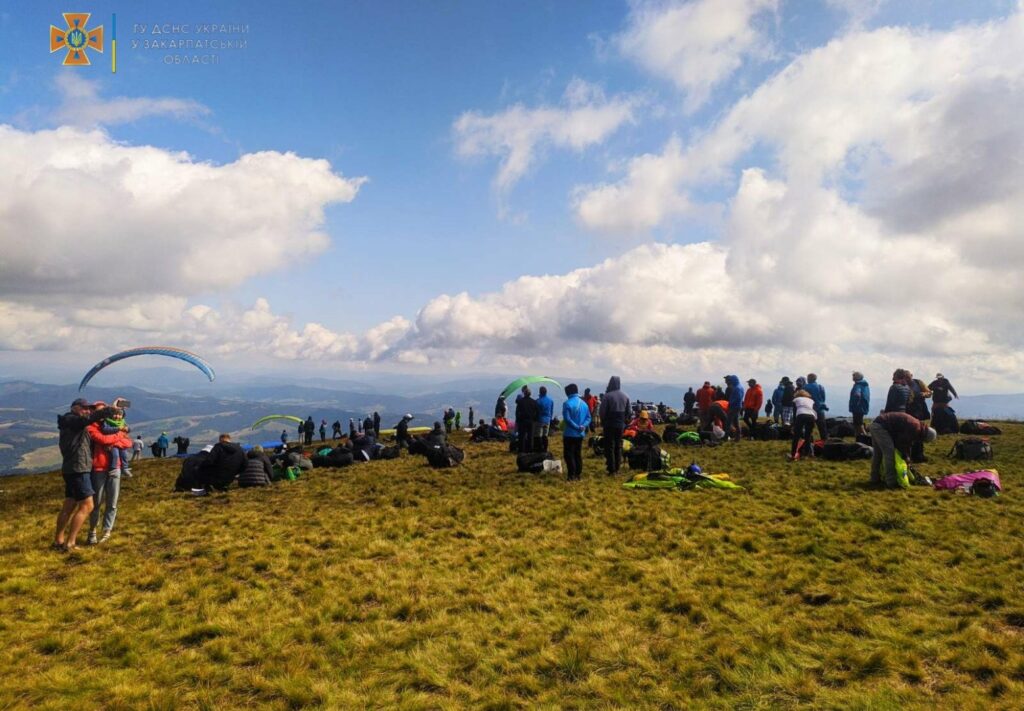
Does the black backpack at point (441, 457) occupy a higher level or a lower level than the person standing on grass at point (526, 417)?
→ lower

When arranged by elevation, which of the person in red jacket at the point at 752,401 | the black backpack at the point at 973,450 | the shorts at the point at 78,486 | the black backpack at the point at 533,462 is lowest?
the black backpack at the point at 533,462

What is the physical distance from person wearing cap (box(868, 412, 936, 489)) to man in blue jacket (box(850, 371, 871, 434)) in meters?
7.55

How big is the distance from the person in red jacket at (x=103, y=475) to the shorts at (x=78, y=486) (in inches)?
12.9

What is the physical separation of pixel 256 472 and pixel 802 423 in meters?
19.7

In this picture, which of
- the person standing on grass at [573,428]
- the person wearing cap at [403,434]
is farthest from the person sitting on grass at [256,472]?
the person standing on grass at [573,428]

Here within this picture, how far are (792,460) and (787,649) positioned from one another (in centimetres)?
1382

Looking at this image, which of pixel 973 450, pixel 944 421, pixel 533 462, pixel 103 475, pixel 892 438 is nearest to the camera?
pixel 103 475

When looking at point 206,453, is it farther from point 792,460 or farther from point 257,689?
point 792,460

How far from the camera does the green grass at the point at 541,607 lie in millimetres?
5461

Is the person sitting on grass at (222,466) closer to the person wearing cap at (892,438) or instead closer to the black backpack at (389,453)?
the black backpack at (389,453)

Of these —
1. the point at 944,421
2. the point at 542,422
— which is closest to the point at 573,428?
the point at 542,422

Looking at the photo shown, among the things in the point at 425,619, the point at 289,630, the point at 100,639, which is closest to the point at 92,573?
the point at 100,639

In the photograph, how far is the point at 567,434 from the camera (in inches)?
642

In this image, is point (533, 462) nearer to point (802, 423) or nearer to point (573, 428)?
point (573, 428)
